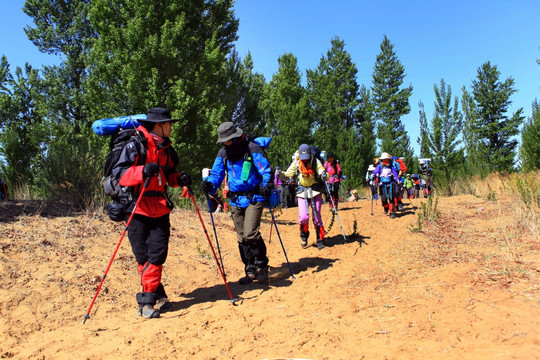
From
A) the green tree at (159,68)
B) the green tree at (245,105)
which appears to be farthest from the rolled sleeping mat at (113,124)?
the green tree at (245,105)

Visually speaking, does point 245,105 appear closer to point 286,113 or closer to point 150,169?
point 286,113

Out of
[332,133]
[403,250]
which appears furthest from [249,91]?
[403,250]

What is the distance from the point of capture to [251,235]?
509 centimetres

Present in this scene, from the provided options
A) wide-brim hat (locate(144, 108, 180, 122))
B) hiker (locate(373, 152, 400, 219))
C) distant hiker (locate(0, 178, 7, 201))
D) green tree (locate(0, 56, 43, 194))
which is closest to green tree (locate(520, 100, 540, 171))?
hiker (locate(373, 152, 400, 219))

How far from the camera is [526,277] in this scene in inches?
156

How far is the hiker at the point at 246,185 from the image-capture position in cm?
516

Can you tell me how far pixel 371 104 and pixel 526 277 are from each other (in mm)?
34577

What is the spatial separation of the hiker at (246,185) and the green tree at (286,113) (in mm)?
22079

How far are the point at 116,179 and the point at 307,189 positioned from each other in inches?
175

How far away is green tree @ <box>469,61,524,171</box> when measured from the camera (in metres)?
28.5

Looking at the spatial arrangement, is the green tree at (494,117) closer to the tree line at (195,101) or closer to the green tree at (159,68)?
the tree line at (195,101)

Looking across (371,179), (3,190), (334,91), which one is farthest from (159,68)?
(334,91)

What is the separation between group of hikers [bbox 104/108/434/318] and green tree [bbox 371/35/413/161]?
97.9 feet

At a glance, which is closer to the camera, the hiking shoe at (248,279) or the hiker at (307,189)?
the hiking shoe at (248,279)
